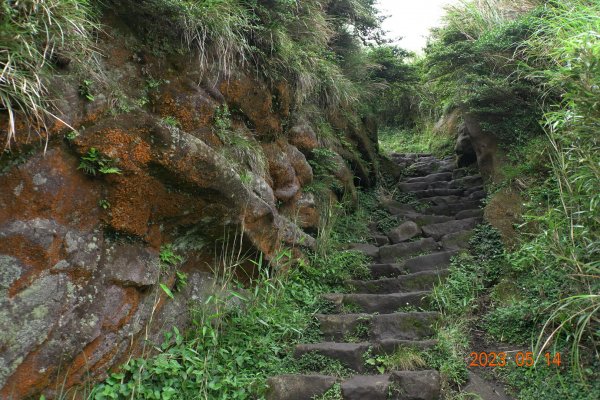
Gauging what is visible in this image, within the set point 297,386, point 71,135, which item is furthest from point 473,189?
point 71,135

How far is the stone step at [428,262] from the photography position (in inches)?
→ 191

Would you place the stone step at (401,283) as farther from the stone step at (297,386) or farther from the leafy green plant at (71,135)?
the leafy green plant at (71,135)

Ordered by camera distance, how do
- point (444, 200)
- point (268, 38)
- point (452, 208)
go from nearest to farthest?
1. point (268, 38)
2. point (452, 208)
3. point (444, 200)

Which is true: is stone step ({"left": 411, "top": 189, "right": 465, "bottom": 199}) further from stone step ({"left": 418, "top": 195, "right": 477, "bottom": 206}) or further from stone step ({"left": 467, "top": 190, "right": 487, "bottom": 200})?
stone step ({"left": 467, "top": 190, "right": 487, "bottom": 200})

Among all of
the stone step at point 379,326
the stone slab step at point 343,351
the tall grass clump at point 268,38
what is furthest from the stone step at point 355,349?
the tall grass clump at point 268,38

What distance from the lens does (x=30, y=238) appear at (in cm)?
244

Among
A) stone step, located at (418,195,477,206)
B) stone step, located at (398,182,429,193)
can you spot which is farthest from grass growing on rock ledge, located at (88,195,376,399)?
stone step, located at (398,182,429,193)

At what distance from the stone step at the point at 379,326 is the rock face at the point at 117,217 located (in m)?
0.92

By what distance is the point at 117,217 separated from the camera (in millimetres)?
2865

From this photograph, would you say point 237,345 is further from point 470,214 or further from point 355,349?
point 470,214

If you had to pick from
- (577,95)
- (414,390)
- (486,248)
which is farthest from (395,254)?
(577,95)

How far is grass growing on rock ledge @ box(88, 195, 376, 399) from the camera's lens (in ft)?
9.35

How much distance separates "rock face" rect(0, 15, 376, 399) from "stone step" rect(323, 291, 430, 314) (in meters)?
0.85

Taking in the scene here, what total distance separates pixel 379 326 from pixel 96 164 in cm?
265
